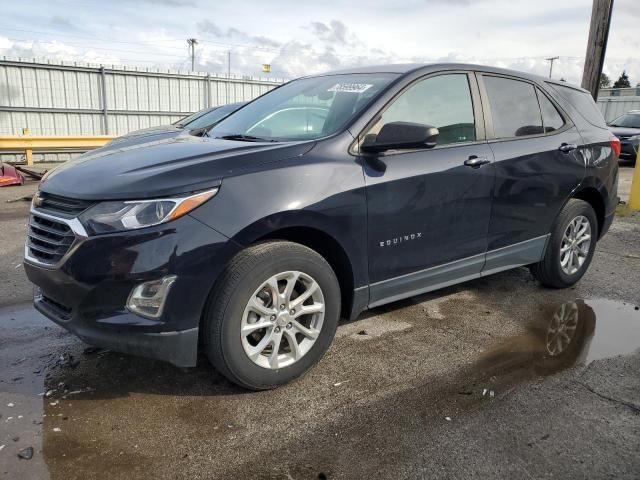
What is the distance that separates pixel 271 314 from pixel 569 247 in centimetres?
308

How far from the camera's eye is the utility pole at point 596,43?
29.3ft

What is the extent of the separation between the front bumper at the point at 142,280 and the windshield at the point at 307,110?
42.7 inches

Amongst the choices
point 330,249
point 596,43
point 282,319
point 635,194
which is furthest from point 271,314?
point 596,43

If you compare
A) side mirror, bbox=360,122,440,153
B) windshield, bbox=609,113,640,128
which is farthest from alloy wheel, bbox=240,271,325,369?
windshield, bbox=609,113,640,128

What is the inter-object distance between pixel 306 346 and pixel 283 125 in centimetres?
150

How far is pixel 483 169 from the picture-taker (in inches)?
149

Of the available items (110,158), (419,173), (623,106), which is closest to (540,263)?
(419,173)

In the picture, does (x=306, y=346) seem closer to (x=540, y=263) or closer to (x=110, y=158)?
(x=110, y=158)

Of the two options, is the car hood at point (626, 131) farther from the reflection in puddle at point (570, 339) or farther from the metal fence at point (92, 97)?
the reflection in puddle at point (570, 339)

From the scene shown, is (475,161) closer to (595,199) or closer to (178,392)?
(595,199)

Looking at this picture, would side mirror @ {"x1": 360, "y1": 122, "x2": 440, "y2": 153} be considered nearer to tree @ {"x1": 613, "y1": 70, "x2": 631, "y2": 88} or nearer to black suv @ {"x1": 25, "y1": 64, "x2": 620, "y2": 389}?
black suv @ {"x1": 25, "y1": 64, "x2": 620, "y2": 389}

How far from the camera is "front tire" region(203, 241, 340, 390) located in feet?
9.00

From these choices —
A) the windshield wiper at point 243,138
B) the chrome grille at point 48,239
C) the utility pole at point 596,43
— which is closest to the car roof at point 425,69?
the windshield wiper at point 243,138

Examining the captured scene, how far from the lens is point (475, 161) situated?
373 cm
